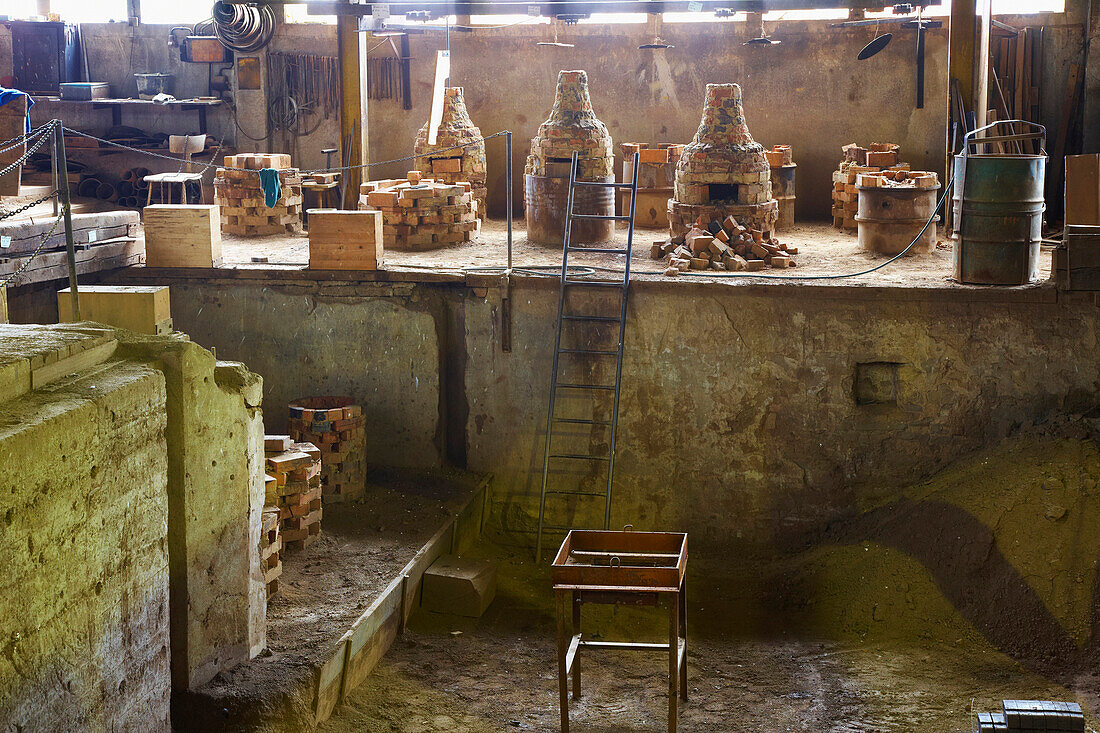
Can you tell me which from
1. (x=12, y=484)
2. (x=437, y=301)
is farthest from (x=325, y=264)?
(x=12, y=484)

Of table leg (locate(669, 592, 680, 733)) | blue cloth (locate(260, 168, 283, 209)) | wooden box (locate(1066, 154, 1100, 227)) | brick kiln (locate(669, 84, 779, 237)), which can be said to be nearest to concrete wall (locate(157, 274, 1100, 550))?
blue cloth (locate(260, 168, 283, 209))

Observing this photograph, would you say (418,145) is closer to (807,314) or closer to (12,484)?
(807,314)

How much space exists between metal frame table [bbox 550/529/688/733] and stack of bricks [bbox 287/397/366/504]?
8.78 feet

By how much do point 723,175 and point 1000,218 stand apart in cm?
309

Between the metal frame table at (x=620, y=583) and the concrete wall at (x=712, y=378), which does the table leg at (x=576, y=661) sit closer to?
the metal frame table at (x=620, y=583)

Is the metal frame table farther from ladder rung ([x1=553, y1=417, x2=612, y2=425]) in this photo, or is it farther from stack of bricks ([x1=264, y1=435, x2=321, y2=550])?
ladder rung ([x1=553, y1=417, x2=612, y2=425])

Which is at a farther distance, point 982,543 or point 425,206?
point 425,206

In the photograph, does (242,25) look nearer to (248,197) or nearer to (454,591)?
(248,197)

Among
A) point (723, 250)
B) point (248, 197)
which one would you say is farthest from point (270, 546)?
point (248, 197)

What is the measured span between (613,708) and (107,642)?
138 inches

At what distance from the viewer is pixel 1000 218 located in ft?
30.6

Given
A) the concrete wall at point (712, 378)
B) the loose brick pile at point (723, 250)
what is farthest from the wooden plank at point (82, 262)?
the loose brick pile at point (723, 250)

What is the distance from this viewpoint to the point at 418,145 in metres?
14.4

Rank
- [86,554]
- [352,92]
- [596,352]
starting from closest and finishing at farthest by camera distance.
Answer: [86,554] < [596,352] < [352,92]
